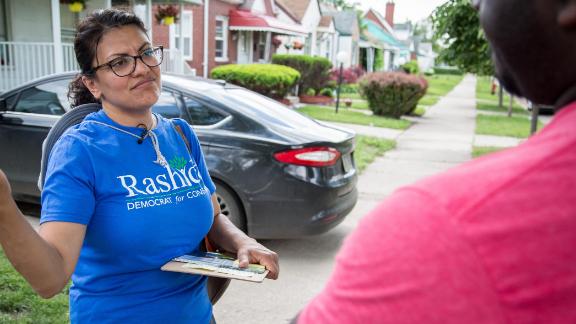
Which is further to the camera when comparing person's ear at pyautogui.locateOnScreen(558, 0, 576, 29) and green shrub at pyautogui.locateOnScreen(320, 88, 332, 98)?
green shrub at pyautogui.locateOnScreen(320, 88, 332, 98)

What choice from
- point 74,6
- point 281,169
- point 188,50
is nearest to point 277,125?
point 281,169

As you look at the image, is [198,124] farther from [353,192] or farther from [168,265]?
[168,265]

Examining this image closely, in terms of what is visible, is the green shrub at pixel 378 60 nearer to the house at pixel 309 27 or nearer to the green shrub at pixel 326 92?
the house at pixel 309 27

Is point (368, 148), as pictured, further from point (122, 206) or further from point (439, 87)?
point (439, 87)

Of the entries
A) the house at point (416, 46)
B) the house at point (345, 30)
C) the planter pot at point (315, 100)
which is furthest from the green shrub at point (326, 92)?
the house at point (416, 46)

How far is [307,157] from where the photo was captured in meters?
4.79

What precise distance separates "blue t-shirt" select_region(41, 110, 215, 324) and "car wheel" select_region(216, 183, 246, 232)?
297cm

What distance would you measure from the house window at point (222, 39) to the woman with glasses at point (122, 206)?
822 inches

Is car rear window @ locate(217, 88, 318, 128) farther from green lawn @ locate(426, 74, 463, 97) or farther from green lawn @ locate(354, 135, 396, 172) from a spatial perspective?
green lawn @ locate(426, 74, 463, 97)

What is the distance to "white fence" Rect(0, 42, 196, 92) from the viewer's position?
1163 cm

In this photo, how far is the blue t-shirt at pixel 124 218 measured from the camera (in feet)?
5.40

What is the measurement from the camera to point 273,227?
15.8 feet

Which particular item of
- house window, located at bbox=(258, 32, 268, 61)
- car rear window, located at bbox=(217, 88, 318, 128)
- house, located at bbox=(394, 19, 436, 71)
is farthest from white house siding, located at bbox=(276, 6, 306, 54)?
house, located at bbox=(394, 19, 436, 71)

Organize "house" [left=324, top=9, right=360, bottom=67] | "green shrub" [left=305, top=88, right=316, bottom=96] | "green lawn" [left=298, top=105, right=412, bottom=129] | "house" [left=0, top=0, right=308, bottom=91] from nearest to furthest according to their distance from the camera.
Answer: "house" [left=0, top=0, right=308, bottom=91], "green lawn" [left=298, top=105, right=412, bottom=129], "green shrub" [left=305, top=88, right=316, bottom=96], "house" [left=324, top=9, right=360, bottom=67]
